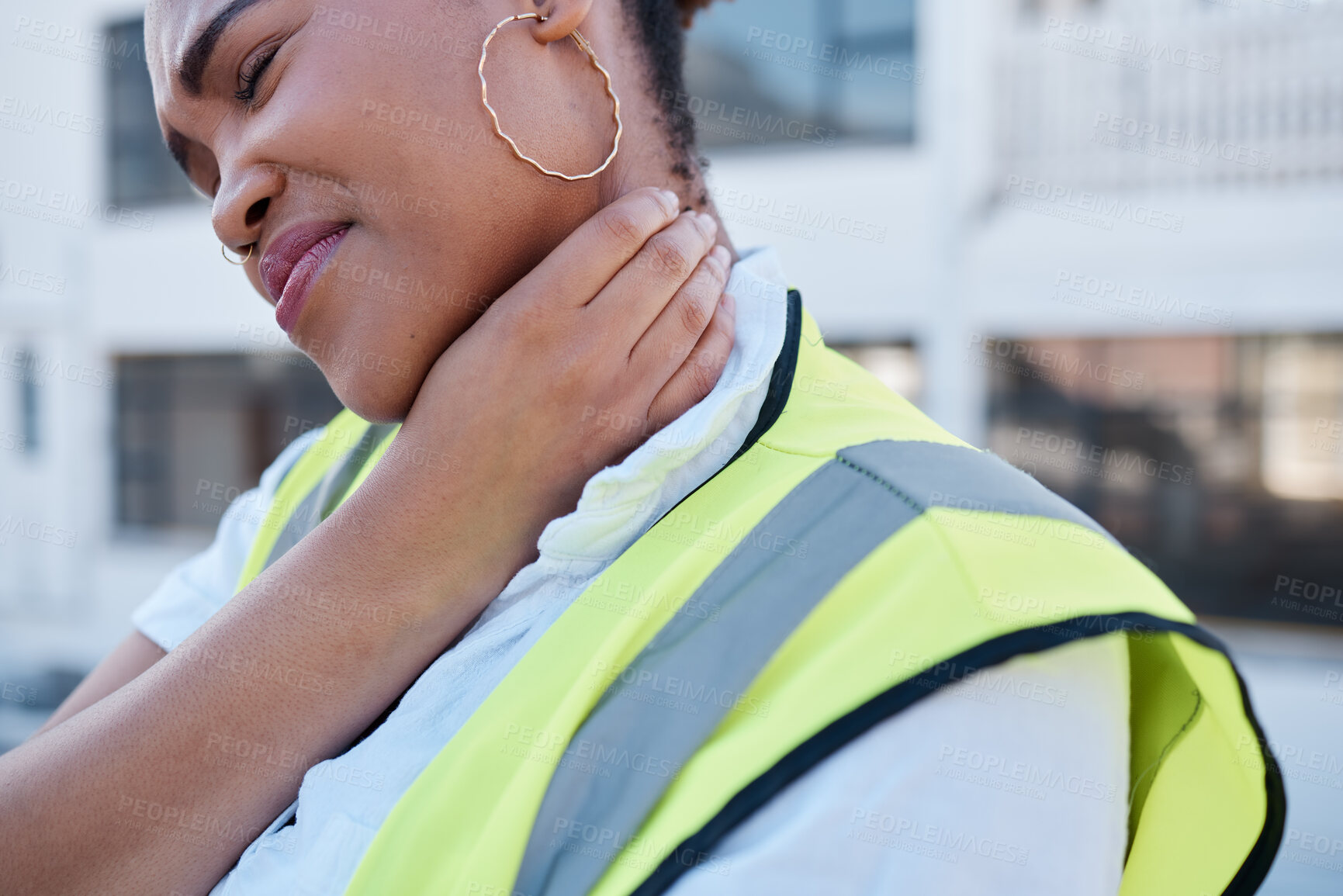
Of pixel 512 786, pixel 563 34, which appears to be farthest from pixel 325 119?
pixel 512 786

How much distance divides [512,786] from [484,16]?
0.71 m

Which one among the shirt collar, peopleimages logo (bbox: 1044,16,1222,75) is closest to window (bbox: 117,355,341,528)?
peopleimages logo (bbox: 1044,16,1222,75)

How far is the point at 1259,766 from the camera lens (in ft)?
2.62

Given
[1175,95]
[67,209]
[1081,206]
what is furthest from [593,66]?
[67,209]

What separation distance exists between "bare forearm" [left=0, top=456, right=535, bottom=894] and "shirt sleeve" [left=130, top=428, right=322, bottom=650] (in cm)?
43

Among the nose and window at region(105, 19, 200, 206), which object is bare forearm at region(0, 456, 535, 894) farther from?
window at region(105, 19, 200, 206)

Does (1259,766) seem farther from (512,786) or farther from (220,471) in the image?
(220,471)

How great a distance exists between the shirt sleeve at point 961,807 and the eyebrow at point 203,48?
0.85 metres

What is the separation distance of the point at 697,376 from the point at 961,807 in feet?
1.55

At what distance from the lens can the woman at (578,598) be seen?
0.67 metres

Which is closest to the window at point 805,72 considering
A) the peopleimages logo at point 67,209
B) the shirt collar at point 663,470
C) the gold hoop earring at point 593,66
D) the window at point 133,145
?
the window at point 133,145

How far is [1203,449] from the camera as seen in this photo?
256 inches

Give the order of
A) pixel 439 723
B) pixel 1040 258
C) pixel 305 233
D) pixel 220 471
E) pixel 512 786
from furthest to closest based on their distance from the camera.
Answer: pixel 220 471
pixel 1040 258
pixel 305 233
pixel 439 723
pixel 512 786

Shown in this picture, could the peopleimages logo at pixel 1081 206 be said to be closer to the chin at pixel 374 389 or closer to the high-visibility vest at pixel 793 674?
the high-visibility vest at pixel 793 674
